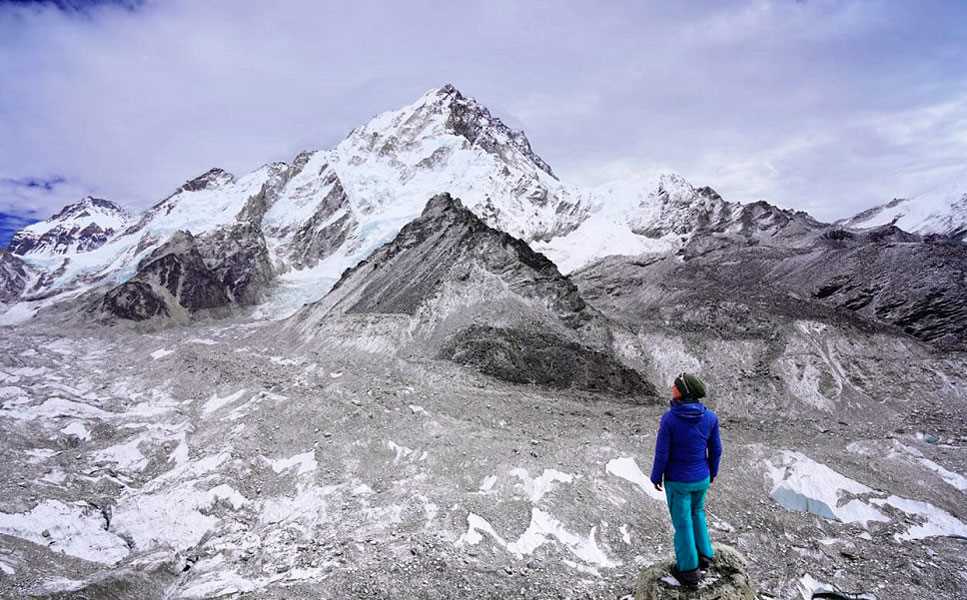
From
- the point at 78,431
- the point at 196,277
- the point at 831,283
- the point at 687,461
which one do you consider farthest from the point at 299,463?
the point at 196,277

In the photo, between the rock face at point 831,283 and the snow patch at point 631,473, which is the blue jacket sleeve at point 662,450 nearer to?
the snow patch at point 631,473

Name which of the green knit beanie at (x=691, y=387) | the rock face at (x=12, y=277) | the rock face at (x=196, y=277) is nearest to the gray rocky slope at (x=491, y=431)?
the green knit beanie at (x=691, y=387)

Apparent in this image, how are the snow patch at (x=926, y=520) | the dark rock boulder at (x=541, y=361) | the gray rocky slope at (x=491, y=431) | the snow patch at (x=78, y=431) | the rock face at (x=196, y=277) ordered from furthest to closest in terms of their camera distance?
the rock face at (x=196, y=277), the dark rock boulder at (x=541, y=361), the snow patch at (x=78, y=431), the snow patch at (x=926, y=520), the gray rocky slope at (x=491, y=431)

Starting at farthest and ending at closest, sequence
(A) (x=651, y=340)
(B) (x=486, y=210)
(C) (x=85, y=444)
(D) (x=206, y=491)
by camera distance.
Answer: (B) (x=486, y=210) → (A) (x=651, y=340) → (C) (x=85, y=444) → (D) (x=206, y=491)

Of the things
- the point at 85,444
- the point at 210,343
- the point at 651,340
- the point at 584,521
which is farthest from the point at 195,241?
the point at 584,521

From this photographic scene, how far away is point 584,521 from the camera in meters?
16.6

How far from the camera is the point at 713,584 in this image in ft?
23.9

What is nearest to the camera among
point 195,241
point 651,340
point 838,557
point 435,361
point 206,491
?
point 838,557

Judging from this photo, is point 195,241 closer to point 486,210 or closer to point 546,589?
point 486,210

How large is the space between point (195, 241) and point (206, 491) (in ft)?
286

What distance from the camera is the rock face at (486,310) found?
107 ft

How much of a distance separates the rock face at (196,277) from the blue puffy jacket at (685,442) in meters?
84.3

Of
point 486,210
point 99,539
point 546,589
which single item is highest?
point 486,210

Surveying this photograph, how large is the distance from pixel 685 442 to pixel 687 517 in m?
1.01
